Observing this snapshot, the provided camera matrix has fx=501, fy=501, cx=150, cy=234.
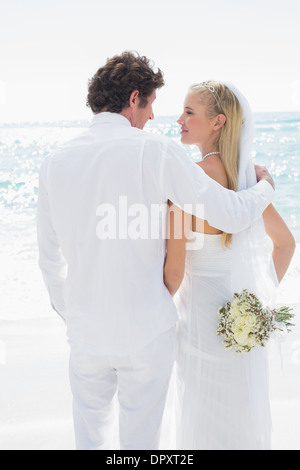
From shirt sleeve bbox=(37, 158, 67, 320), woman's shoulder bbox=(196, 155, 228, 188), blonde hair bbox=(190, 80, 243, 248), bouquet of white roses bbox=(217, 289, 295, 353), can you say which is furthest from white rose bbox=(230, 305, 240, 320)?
shirt sleeve bbox=(37, 158, 67, 320)

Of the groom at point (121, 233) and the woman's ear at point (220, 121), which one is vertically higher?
the woman's ear at point (220, 121)

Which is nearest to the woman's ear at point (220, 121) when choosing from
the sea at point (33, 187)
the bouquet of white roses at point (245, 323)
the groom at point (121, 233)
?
the groom at point (121, 233)

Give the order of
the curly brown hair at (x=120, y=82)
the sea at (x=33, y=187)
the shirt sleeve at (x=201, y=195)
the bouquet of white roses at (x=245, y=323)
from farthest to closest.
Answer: the sea at (x=33, y=187) → the bouquet of white roses at (x=245, y=323) → the curly brown hair at (x=120, y=82) → the shirt sleeve at (x=201, y=195)

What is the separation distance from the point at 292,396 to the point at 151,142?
287 centimetres

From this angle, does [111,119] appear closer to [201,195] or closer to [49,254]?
[201,195]

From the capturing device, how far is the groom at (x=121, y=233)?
1.75 m

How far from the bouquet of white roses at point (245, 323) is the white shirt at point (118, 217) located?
0.30 meters

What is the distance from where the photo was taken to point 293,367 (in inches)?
171

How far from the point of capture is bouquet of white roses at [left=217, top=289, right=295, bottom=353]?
6.88ft

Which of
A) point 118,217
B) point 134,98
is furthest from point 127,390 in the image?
point 134,98

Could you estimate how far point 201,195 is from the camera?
5.92ft

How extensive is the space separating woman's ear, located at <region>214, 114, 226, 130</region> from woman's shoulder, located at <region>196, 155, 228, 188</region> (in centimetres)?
14

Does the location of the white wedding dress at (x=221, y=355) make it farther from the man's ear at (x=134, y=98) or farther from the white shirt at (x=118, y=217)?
the man's ear at (x=134, y=98)
